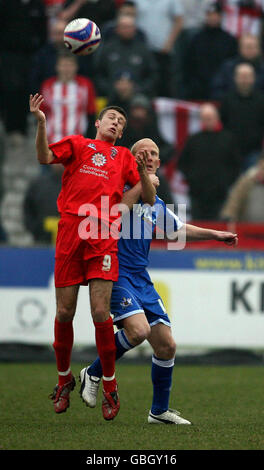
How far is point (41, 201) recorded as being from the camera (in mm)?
11664

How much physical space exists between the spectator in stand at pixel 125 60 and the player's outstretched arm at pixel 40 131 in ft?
22.3

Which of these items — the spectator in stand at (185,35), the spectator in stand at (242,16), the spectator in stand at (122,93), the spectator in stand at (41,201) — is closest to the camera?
the spectator in stand at (41,201)

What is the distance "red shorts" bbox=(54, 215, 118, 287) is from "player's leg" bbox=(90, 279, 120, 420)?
3.2 inches

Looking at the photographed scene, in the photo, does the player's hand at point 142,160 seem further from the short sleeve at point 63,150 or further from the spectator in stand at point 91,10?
the spectator in stand at point 91,10

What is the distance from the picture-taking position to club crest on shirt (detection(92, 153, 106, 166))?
6.05 m

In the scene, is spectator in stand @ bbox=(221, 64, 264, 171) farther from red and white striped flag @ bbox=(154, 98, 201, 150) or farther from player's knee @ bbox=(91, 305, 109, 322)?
player's knee @ bbox=(91, 305, 109, 322)

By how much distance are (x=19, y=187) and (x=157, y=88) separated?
2.51m

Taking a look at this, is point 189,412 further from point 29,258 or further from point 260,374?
point 29,258

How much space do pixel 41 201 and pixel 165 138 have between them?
205cm

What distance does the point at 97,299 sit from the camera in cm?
587

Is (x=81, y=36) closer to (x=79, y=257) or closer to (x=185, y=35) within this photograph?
(x=79, y=257)

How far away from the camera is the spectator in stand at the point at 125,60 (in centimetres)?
1252

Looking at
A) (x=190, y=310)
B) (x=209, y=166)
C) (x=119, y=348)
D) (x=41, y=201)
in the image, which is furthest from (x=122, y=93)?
(x=119, y=348)

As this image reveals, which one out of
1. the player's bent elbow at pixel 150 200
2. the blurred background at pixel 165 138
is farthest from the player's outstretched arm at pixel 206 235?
the blurred background at pixel 165 138
